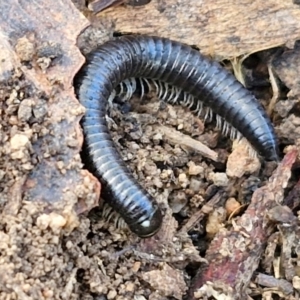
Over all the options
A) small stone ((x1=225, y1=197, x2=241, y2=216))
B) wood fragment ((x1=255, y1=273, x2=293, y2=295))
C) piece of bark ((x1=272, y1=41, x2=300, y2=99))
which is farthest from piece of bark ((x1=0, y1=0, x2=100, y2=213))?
piece of bark ((x1=272, y1=41, x2=300, y2=99))

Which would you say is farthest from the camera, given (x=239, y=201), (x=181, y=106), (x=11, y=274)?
(x=181, y=106)

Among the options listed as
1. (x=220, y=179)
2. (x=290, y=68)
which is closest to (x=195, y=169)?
(x=220, y=179)

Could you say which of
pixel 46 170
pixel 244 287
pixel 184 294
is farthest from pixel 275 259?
pixel 46 170

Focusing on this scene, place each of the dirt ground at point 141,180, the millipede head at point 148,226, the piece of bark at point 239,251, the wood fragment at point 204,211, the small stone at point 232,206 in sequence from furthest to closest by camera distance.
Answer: the small stone at point 232,206 → the wood fragment at point 204,211 → the millipede head at point 148,226 → the piece of bark at point 239,251 → the dirt ground at point 141,180

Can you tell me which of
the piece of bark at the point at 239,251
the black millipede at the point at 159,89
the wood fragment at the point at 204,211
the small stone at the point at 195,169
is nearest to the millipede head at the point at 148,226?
the black millipede at the point at 159,89

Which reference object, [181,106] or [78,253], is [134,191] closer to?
[78,253]

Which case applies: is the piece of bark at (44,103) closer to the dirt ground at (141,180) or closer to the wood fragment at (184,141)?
the dirt ground at (141,180)

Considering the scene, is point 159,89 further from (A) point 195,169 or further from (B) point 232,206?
(B) point 232,206
